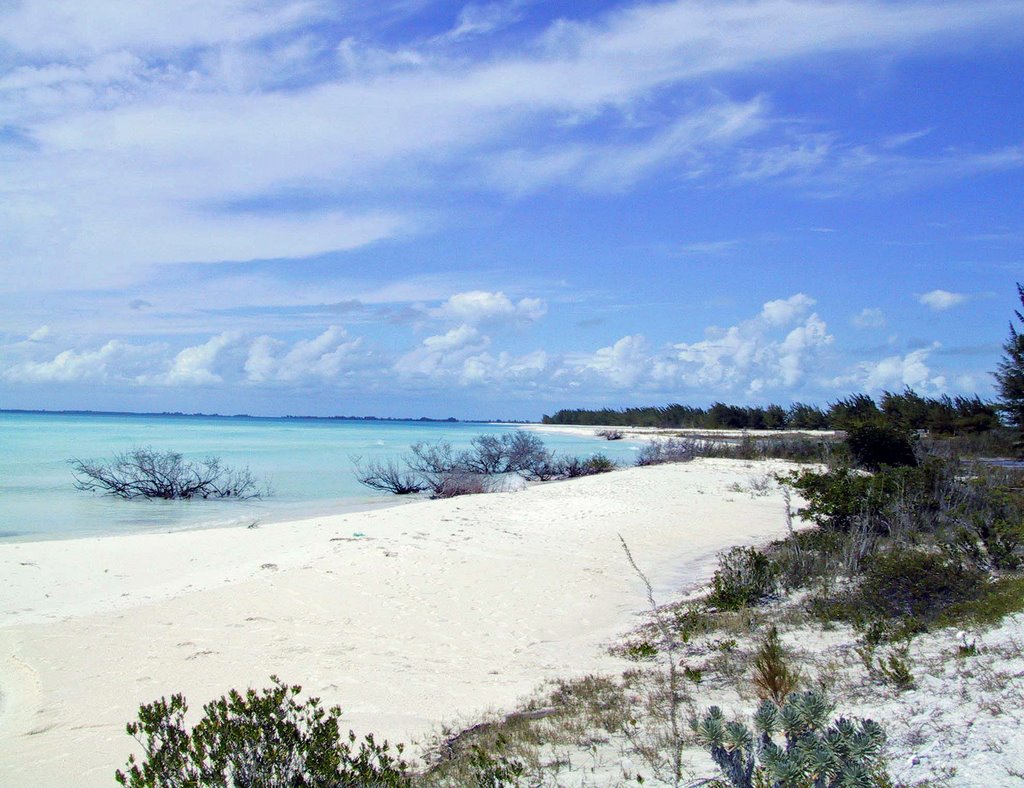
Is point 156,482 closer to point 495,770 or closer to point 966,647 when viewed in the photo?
point 495,770

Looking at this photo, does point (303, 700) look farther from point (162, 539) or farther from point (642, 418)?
point (642, 418)

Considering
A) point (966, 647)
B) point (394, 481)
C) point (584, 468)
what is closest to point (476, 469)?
point (394, 481)

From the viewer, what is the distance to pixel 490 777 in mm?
3848

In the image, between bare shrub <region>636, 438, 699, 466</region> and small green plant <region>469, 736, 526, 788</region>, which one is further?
bare shrub <region>636, 438, 699, 466</region>

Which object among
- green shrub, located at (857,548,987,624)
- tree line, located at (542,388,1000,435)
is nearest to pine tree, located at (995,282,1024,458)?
tree line, located at (542,388,1000,435)

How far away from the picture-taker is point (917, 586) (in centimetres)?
748

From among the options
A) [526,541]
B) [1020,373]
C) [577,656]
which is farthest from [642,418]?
[577,656]

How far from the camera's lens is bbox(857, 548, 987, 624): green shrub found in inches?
279

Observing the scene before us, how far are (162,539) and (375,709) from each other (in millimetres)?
10017

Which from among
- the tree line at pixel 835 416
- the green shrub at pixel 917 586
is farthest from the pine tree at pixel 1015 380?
the green shrub at pixel 917 586

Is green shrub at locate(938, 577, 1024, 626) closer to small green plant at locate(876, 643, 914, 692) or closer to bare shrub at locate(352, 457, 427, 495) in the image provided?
small green plant at locate(876, 643, 914, 692)

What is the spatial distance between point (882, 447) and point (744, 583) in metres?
14.4

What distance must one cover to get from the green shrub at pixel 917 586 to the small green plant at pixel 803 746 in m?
4.57

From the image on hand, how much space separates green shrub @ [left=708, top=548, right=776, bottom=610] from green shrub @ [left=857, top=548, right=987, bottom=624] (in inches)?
47.4
